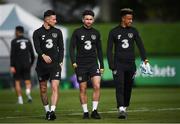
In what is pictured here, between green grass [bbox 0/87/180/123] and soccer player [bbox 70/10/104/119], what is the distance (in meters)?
0.59

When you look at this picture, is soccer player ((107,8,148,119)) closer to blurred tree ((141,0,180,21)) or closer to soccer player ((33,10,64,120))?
soccer player ((33,10,64,120))

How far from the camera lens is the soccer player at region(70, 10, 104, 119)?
72.6 ft

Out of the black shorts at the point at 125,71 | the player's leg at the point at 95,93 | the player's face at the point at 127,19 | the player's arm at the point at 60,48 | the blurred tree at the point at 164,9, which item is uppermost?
the blurred tree at the point at 164,9

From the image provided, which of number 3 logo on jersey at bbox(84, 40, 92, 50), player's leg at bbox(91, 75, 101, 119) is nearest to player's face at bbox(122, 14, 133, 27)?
number 3 logo on jersey at bbox(84, 40, 92, 50)

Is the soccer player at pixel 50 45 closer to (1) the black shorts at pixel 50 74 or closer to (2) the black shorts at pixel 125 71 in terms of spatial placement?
(1) the black shorts at pixel 50 74

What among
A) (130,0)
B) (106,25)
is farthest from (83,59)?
(130,0)

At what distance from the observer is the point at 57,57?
22.2 m

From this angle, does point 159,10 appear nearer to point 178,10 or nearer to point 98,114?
point 178,10

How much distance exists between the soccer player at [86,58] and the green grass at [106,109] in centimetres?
59

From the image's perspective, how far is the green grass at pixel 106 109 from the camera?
21.6 metres

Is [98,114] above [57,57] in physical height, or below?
below

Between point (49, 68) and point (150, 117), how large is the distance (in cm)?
260

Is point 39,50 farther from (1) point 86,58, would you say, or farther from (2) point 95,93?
(2) point 95,93

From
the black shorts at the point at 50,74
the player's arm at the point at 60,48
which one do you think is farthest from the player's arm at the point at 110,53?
the black shorts at the point at 50,74
